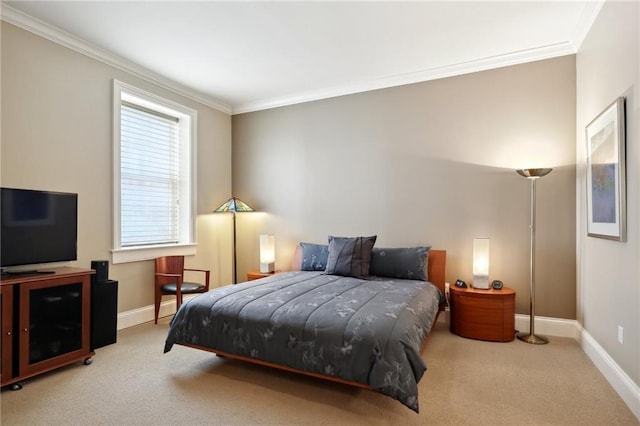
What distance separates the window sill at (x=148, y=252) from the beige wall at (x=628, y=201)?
4323 millimetres

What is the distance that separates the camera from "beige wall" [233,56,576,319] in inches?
140

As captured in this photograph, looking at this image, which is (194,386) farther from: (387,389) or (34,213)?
(34,213)

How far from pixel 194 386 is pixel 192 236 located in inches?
98.5

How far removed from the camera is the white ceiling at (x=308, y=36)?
114 inches

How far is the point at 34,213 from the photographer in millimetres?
2820

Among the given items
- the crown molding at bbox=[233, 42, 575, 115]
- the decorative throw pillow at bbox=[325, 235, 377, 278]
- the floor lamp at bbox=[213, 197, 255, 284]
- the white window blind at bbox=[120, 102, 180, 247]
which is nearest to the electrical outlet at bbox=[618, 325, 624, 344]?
the decorative throw pillow at bbox=[325, 235, 377, 278]

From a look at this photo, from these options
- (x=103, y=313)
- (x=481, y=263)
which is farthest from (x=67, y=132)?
(x=481, y=263)

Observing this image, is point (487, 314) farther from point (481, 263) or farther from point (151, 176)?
point (151, 176)

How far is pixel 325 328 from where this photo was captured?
2248 millimetres

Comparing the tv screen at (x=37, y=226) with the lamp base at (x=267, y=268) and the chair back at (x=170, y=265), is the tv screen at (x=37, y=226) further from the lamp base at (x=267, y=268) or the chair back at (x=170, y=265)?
the lamp base at (x=267, y=268)

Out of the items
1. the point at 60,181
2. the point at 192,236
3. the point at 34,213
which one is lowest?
the point at 192,236

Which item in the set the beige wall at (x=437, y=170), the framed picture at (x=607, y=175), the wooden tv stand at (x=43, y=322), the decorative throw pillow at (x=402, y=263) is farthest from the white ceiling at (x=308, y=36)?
the wooden tv stand at (x=43, y=322)

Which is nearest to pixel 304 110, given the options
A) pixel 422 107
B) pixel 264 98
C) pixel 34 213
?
pixel 264 98

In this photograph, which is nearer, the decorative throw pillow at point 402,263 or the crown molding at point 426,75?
the crown molding at point 426,75
